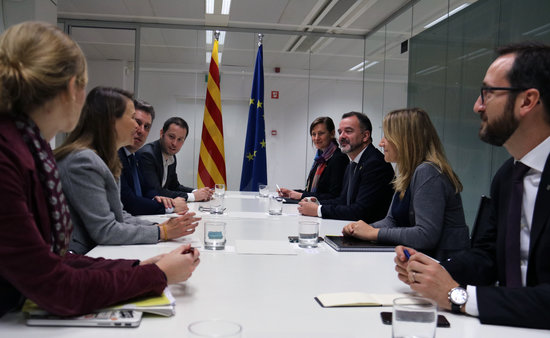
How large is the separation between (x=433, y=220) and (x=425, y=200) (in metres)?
0.10

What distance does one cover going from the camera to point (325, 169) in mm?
4332

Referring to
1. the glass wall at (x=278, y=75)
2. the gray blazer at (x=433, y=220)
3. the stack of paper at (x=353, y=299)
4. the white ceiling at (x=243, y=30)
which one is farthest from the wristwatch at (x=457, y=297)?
the white ceiling at (x=243, y=30)

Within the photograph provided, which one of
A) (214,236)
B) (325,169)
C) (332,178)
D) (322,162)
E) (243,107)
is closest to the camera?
(214,236)

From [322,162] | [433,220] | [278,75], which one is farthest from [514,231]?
[278,75]

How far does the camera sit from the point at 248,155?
6.62m

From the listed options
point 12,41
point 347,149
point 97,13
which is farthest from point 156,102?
point 12,41

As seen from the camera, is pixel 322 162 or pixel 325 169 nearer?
pixel 325 169

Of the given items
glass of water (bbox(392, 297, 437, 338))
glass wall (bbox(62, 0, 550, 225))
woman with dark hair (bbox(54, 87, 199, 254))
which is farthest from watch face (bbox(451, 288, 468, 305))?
glass wall (bbox(62, 0, 550, 225))

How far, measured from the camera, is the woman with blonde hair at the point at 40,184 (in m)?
0.92

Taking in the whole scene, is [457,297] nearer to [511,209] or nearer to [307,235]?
[511,209]

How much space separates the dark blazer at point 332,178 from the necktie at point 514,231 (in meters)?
2.65

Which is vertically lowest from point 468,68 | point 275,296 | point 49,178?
point 275,296

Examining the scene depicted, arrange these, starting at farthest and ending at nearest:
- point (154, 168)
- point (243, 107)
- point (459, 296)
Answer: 1. point (243, 107)
2. point (154, 168)
3. point (459, 296)

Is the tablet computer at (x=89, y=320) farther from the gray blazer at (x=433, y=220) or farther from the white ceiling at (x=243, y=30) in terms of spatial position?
the white ceiling at (x=243, y=30)
